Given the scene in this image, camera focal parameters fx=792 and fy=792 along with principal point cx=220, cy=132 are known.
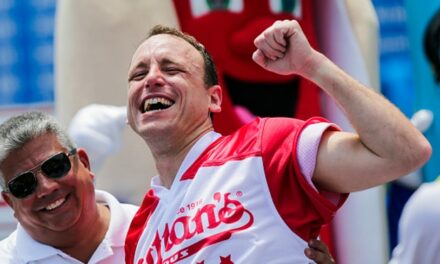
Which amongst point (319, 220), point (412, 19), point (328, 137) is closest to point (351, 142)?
point (328, 137)

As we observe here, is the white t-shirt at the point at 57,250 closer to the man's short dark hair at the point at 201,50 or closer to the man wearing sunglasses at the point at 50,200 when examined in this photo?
the man wearing sunglasses at the point at 50,200

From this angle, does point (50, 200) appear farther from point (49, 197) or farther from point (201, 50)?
point (201, 50)

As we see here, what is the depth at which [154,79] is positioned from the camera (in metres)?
1.65

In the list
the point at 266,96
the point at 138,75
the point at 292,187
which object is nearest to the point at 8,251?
the point at 138,75

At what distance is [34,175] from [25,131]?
0.11 meters

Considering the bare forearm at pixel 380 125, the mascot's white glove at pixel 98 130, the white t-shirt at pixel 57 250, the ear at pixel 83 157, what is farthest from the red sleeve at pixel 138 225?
the mascot's white glove at pixel 98 130

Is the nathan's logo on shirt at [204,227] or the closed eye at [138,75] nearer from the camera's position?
the nathan's logo on shirt at [204,227]

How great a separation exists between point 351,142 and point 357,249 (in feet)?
6.22

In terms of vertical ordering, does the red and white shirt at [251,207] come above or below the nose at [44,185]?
above

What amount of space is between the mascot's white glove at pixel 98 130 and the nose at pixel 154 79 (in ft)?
4.03

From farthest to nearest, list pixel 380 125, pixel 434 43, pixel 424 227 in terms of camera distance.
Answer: pixel 434 43 < pixel 380 125 < pixel 424 227

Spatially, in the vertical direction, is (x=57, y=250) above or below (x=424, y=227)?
below

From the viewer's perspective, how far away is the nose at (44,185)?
6.12ft

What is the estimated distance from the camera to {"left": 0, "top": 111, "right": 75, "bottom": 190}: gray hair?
1.87 m
